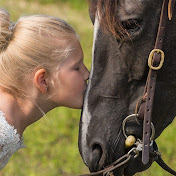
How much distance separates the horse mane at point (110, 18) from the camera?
8.60 feet

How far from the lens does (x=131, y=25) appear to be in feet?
8.61

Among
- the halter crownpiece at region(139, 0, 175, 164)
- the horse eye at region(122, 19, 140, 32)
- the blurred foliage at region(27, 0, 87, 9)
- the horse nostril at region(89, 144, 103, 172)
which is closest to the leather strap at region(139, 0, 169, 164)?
the halter crownpiece at region(139, 0, 175, 164)

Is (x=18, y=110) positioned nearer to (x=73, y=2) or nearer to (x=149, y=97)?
(x=149, y=97)

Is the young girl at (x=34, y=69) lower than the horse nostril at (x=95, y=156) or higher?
higher

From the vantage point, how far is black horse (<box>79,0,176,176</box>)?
2635 mm

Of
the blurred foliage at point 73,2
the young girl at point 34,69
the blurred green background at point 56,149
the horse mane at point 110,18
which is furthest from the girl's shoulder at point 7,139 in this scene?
the blurred foliage at point 73,2

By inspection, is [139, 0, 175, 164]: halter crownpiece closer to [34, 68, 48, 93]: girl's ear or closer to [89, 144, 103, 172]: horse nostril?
[89, 144, 103, 172]: horse nostril

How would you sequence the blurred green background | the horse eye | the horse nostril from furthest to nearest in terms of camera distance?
the blurred green background, the horse nostril, the horse eye

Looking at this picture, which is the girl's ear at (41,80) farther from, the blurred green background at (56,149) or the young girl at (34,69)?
the blurred green background at (56,149)

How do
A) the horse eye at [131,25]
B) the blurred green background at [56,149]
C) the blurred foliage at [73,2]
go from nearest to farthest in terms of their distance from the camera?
1. the horse eye at [131,25]
2. the blurred green background at [56,149]
3. the blurred foliage at [73,2]

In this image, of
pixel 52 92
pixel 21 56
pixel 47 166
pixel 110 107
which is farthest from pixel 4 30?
pixel 47 166

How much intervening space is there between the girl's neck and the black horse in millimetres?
301

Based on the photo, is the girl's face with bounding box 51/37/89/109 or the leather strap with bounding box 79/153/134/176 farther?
the girl's face with bounding box 51/37/89/109

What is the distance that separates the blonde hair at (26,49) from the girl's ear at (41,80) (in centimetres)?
3
